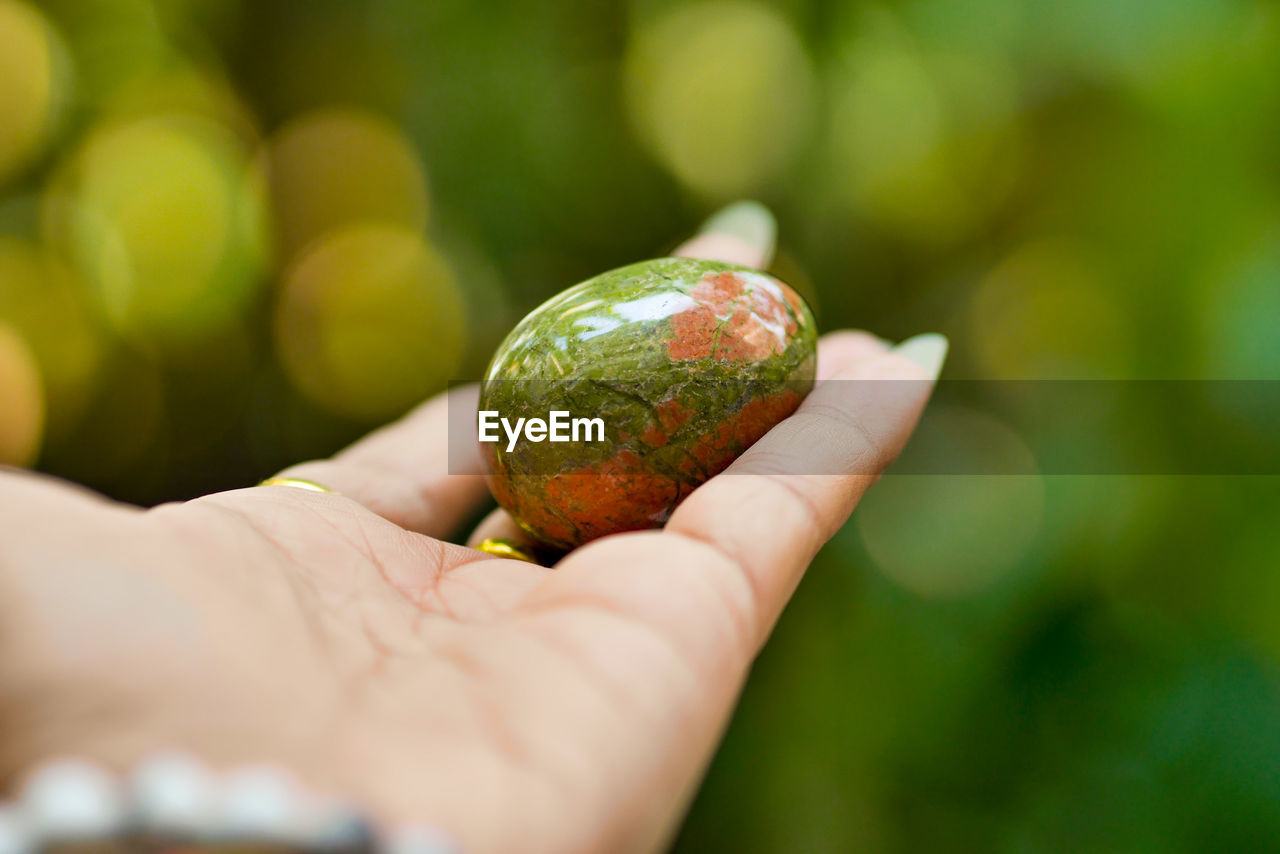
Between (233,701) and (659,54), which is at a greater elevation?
(659,54)

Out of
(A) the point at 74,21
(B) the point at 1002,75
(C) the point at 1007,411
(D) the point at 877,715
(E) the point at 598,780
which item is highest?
(A) the point at 74,21

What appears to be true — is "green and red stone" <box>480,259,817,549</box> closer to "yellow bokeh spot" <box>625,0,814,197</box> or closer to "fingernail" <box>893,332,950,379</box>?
"fingernail" <box>893,332,950,379</box>

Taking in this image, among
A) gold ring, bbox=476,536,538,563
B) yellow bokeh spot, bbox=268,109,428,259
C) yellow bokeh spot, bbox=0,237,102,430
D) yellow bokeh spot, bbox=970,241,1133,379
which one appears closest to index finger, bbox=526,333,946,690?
gold ring, bbox=476,536,538,563

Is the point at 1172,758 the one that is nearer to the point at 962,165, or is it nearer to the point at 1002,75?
the point at 962,165

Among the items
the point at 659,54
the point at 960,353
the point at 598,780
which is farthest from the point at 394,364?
the point at 598,780

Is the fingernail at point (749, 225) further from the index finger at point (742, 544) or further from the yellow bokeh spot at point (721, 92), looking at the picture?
the index finger at point (742, 544)

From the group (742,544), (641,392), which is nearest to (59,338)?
(641,392)

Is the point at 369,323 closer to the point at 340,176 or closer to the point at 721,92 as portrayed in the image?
the point at 340,176
